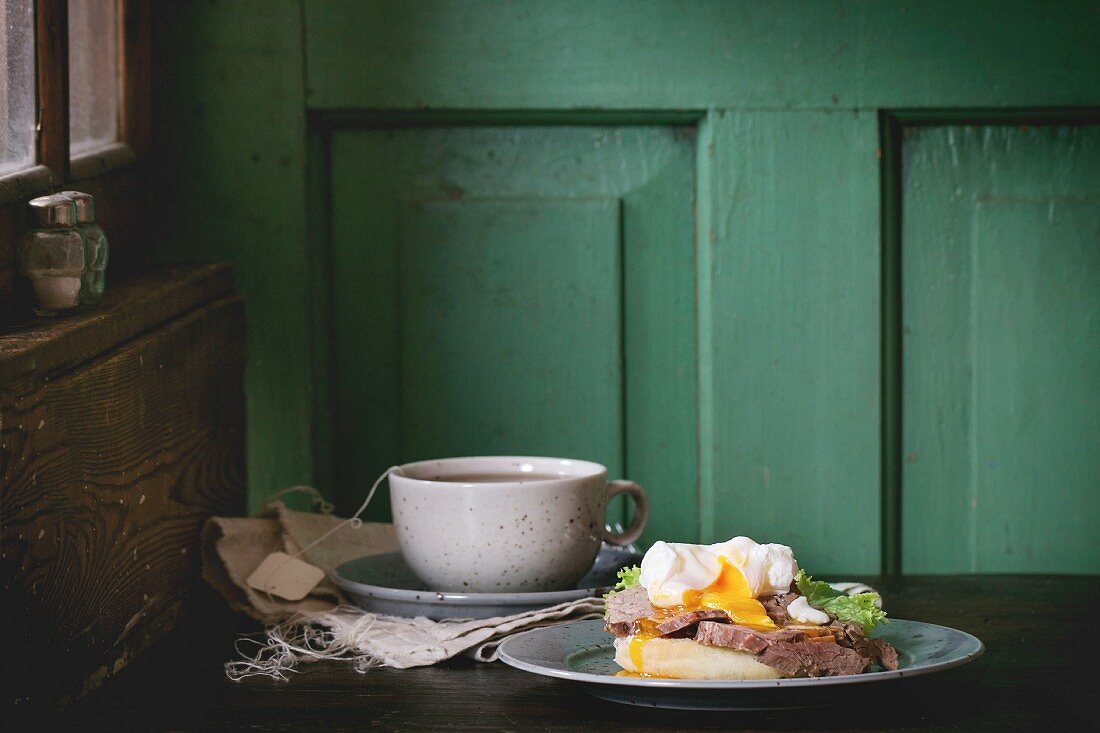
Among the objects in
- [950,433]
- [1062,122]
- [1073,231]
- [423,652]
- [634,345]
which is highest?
[1062,122]

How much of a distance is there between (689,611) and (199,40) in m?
0.97

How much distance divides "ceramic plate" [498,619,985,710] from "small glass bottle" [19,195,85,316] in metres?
0.46

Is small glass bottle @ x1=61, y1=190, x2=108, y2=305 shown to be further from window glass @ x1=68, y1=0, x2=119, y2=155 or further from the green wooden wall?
the green wooden wall

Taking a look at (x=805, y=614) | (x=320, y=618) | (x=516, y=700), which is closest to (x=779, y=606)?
(x=805, y=614)

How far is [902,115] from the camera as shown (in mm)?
1446

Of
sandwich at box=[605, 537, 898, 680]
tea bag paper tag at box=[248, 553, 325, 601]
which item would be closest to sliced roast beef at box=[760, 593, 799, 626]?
sandwich at box=[605, 537, 898, 680]

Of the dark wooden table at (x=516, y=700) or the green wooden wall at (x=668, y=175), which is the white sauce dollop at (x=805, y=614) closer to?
the dark wooden table at (x=516, y=700)

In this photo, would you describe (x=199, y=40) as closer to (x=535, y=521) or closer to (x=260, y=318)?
(x=260, y=318)

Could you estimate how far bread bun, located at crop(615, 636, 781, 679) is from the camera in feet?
2.57

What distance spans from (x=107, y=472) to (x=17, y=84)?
1.15ft

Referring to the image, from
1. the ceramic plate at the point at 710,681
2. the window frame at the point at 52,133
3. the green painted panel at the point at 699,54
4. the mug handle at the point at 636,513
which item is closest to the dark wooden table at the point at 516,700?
the ceramic plate at the point at 710,681

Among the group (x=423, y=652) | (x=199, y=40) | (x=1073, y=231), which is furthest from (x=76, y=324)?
(x=1073, y=231)

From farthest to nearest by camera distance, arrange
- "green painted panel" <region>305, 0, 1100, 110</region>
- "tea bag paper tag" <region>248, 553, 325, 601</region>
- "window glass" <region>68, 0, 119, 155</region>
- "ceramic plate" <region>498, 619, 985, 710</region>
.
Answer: "green painted panel" <region>305, 0, 1100, 110</region>
"window glass" <region>68, 0, 119, 155</region>
"tea bag paper tag" <region>248, 553, 325, 601</region>
"ceramic plate" <region>498, 619, 985, 710</region>

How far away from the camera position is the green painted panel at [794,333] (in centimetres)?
144
